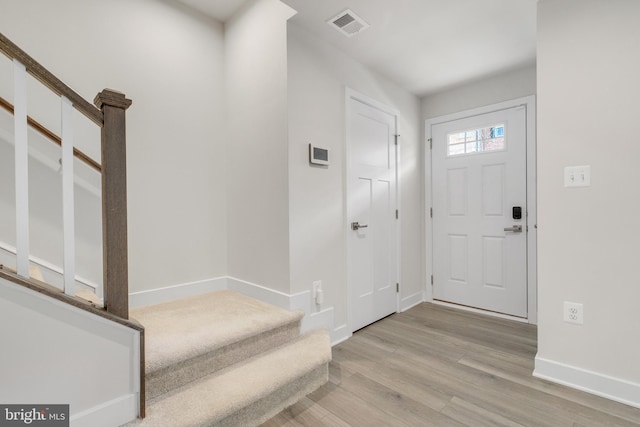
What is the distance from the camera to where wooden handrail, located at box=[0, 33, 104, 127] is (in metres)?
1.07

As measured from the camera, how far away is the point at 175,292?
2.37m

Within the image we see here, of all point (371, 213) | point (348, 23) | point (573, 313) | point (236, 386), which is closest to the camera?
point (236, 386)

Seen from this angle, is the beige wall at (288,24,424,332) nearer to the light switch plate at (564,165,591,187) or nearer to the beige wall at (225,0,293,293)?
the beige wall at (225,0,293,293)

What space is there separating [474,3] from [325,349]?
8.35 ft

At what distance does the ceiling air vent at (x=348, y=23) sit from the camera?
208 cm

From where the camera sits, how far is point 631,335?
5.52ft

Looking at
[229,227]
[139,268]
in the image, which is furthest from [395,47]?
[139,268]

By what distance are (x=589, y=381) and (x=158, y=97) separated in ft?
11.5

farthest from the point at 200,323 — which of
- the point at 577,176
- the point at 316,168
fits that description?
the point at 577,176

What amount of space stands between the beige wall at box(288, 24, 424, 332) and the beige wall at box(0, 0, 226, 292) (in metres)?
0.87

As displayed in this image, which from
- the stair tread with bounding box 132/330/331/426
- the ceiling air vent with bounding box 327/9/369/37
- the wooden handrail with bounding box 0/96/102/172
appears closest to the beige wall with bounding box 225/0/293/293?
the ceiling air vent with bounding box 327/9/369/37

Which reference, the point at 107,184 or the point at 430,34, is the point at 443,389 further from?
the point at 430,34

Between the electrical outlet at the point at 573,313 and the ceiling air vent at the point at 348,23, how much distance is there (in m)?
2.35

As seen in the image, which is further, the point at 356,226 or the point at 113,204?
the point at 356,226
